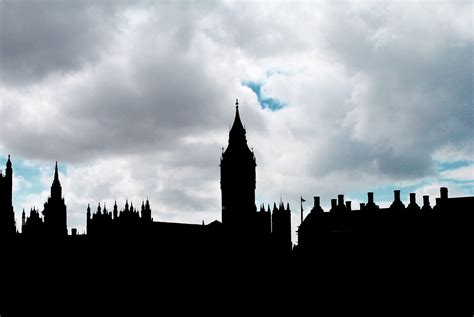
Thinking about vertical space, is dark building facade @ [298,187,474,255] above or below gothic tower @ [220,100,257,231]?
below

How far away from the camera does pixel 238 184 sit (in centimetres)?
9019

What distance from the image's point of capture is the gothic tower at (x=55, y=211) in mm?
86669

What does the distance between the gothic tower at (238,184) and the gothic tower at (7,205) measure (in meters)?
28.5

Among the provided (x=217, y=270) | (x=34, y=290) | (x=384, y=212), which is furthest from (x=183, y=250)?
(x=384, y=212)

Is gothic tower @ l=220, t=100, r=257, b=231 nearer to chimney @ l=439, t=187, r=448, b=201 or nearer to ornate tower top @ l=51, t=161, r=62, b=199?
ornate tower top @ l=51, t=161, r=62, b=199

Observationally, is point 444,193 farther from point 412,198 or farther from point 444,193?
point 412,198

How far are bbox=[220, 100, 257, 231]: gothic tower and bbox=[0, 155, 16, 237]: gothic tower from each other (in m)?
28.5

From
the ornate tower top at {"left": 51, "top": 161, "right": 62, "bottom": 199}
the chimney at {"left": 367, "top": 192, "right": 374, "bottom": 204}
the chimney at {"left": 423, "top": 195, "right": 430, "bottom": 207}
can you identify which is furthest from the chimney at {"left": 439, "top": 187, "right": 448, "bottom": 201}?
the ornate tower top at {"left": 51, "top": 161, "right": 62, "bottom": 199}

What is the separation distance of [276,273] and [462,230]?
23652mm

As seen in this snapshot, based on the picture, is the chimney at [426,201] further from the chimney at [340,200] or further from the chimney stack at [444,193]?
the chimney at [340,200]

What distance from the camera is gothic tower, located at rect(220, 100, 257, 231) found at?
292 ft

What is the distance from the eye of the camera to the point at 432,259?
234 ft

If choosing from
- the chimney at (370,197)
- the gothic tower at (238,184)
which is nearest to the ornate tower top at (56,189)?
the gothic tower at (238,184)

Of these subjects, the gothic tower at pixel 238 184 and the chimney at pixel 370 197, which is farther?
the gothic tower at pixel 238 184
